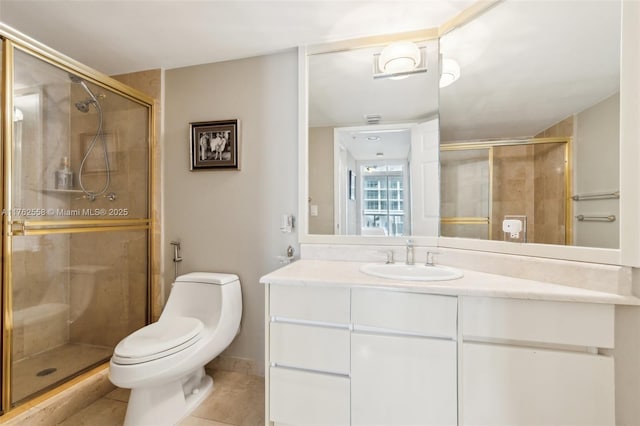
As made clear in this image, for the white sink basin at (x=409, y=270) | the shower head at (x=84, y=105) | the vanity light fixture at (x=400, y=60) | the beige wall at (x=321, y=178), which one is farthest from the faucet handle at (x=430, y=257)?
the shower head at (x=84, y=105)

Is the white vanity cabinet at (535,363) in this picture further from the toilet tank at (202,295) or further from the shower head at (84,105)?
the shower head at (84,105)

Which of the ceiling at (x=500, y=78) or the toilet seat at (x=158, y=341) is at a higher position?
the ceiling at (x=500, y=78)

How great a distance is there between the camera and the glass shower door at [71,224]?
150cm

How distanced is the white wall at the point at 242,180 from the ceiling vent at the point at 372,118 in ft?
1.56

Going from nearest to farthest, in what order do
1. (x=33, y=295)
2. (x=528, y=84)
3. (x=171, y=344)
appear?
(x=528, y=84) < (x=171, y=344) < (x=33, y=295)

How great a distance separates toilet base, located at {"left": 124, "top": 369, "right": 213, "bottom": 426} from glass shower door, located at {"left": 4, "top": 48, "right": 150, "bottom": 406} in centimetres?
56

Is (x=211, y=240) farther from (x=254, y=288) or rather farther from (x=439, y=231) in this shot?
(x=439, y=231)

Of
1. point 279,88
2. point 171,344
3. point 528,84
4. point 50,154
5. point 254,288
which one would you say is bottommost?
point 171,344

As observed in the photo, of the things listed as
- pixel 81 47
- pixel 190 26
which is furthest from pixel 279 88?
pixel 81 47

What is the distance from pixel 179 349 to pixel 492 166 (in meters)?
1.90

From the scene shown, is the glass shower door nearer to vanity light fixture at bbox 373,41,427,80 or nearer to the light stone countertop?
the light stone countertop

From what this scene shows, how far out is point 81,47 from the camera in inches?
74.9

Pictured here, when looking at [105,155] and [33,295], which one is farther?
[105,155]

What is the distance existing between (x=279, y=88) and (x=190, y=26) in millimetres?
613
